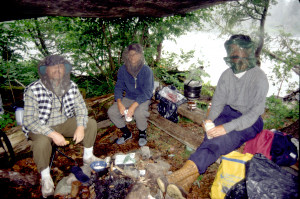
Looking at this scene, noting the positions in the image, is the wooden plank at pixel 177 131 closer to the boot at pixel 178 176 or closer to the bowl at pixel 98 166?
the boot at pixel 178 176

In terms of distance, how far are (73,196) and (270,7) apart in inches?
341

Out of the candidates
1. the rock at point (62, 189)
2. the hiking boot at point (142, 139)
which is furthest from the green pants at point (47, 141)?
the hiking boot at point (142, 139)

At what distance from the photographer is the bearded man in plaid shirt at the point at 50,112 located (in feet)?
7.68

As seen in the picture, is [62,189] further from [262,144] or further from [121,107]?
[262,144]

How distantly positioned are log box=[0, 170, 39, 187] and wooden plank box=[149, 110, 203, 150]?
103 inches

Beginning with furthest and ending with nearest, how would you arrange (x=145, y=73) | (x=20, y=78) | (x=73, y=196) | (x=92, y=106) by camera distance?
1. (x=20, y=78)
2. (x=92, y=106)
3. (x=145, y=73)
4. (x=73, y=196)

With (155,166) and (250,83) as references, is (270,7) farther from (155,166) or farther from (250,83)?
(155,166)

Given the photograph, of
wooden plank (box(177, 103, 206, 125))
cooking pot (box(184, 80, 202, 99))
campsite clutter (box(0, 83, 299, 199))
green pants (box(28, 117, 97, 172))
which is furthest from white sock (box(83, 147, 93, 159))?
cooking pot (box(184, 80, 202, 99))

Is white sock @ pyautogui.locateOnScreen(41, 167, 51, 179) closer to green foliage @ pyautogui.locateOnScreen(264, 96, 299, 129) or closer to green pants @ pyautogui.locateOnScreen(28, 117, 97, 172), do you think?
green pants @ pyautogui.locateOnScreen(28, 117, 97, 172)

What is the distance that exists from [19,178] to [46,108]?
1229 millimetres

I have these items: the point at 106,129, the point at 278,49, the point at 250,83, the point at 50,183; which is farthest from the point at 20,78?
the point at 278,49

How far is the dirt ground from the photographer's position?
246 cm

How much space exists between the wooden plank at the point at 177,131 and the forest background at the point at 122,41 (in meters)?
1.51

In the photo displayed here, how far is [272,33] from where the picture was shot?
6.34m
